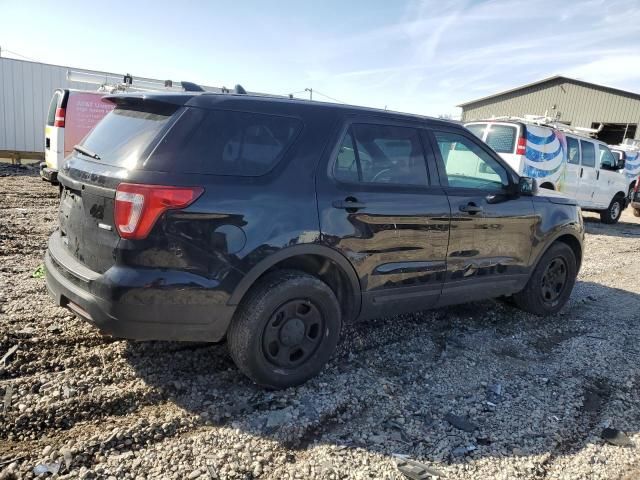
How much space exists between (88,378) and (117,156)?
54.6 inches

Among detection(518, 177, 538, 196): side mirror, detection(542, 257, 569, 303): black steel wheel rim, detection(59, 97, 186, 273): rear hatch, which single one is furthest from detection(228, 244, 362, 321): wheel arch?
detection(542, 257, 569, 303): black steel wheel rim

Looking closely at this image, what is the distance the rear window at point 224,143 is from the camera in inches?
107

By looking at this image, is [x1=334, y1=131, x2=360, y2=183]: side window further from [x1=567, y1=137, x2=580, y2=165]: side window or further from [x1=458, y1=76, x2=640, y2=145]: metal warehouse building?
[x1=458, y1=76, x2=640, y2=145]: metal warehouse building

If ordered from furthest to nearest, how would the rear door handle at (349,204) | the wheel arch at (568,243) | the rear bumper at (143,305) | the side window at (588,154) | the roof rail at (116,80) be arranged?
the roof rail at (116,80) → the side window at (588,154) → the wheel arch at (568,243) → the rear door handle at (349,204) → the rear bumper at (143,305)

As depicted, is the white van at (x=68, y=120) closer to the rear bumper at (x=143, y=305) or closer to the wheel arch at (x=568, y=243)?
the rear bumper at (x=143, y=305)

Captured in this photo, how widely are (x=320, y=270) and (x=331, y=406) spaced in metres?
0.87

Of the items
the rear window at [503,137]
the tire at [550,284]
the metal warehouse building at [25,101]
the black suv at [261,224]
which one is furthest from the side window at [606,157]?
the metal warehouse building at [25,101]

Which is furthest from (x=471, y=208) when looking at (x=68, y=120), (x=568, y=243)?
(x=68, y=120)

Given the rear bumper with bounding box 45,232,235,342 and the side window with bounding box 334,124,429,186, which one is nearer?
the rear bumper with bounding box 45,232,235,342

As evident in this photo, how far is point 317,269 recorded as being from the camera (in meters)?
3.27

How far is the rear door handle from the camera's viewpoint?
3.15m

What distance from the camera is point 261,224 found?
9.24 feet

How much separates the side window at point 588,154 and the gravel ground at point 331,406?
340 inches

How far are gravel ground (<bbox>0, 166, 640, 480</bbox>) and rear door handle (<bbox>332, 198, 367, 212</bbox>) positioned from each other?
3.92ft
